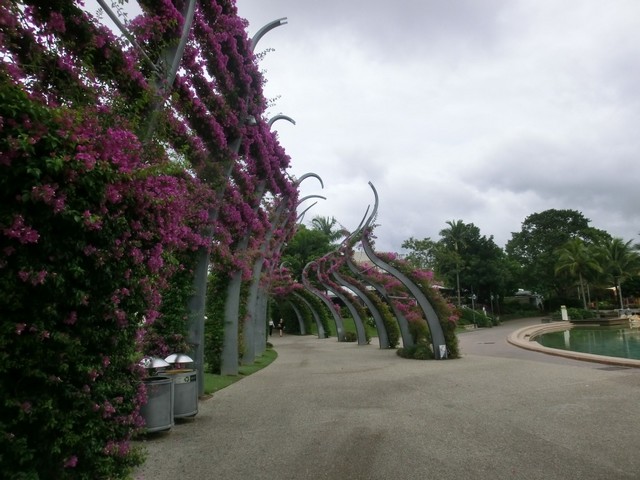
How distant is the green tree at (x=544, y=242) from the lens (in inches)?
2279

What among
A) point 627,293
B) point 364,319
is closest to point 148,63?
point 364,319

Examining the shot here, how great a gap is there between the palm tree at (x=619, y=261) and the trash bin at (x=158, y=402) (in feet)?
194

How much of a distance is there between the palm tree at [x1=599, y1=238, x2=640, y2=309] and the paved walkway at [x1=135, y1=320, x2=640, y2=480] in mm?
51242

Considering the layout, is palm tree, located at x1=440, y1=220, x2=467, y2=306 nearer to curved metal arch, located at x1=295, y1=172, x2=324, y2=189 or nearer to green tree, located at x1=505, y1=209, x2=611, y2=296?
green tree, located at x1=505, y1=209, x2=611, y2=296

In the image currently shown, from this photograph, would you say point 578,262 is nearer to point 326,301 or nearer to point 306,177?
point 326,301

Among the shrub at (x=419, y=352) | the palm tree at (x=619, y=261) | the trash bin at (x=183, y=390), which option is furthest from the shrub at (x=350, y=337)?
the palm tree at (x=619, y=261)

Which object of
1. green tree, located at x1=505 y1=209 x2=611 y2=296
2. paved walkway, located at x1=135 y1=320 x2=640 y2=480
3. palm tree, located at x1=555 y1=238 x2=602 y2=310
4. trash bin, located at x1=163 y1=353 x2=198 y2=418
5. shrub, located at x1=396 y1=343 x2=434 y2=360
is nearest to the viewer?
paved walkway, located at x1=135 y1=320 x2=640 y2=480

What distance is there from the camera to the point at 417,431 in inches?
244

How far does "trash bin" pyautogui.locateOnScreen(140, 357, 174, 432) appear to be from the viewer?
615 centimetres

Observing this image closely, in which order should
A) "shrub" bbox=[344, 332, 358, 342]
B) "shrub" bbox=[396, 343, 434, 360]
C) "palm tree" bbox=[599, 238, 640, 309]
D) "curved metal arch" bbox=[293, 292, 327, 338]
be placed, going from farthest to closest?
1. "palm tree" bbox=[599, 238, 640, 309]
2. "curved metal arch" bbox=[293, 292, 327, 338]
3. "shrub" bbox=[344, 332, 358, 342]
4. "shrub" bbox=[396, 343, 434, 360]

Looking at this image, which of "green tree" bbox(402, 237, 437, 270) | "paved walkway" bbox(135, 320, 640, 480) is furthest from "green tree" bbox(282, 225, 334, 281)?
"paved walkway" bbox(135, 320, 640, 480)

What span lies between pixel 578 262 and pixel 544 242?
10.7m

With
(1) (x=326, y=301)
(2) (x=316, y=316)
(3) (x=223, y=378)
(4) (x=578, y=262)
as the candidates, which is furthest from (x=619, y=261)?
(3) (x=223, y=378)

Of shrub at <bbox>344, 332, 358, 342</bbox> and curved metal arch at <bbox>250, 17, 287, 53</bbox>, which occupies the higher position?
curved metal arch at <bbox>250, 17, 287, 53</bbox>
